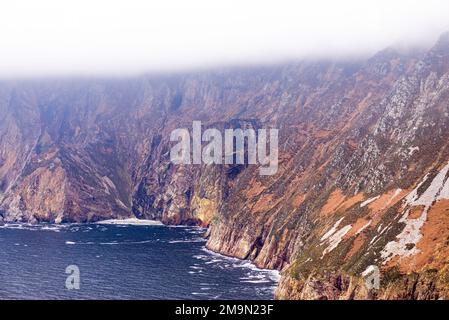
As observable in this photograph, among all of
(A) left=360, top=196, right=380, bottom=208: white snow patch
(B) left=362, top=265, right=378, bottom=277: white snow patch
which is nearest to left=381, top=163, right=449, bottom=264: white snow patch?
(B) left=362, top=265, right=378, bottom=277: white snow patch

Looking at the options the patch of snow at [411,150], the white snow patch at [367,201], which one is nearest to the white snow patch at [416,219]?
the white snow patch at [367,201]

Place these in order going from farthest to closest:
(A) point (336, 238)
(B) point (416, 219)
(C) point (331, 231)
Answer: (C) point (331, 231) → (A) point (336, 238) → (B) point (416, 219)

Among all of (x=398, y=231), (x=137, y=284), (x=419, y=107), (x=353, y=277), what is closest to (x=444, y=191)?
(x=398, y=231)

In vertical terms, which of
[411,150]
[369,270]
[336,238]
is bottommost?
[336,238]

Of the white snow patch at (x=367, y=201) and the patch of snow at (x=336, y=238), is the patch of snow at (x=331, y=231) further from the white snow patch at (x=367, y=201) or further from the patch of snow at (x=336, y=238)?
the white snow patch at (x=367, y=201)

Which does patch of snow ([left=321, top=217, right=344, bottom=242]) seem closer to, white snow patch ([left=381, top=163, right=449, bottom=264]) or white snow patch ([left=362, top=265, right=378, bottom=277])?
white snow patch ([left=381, top=163, right=449, bottom=264])

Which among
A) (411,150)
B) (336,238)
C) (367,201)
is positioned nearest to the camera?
(336,238)

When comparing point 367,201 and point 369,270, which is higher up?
point 367,201

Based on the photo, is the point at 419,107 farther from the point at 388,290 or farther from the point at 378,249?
the point at 388,290

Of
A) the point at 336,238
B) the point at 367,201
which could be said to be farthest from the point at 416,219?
the point at 367,201

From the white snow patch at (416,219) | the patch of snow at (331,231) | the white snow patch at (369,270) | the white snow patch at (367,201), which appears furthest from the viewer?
the white snow patch at (367,201)

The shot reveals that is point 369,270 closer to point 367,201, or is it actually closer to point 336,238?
point 336,238
